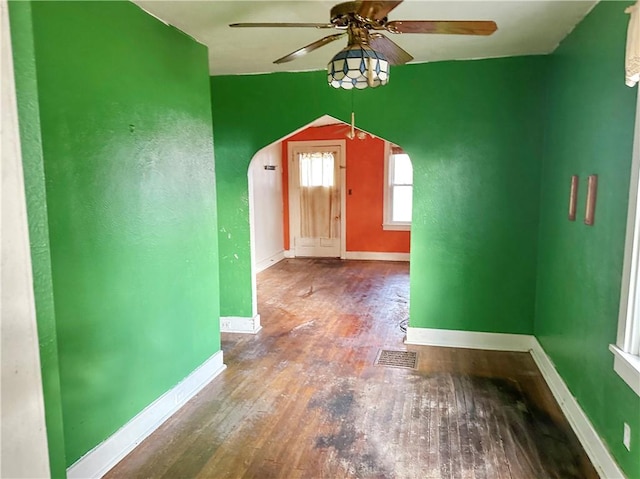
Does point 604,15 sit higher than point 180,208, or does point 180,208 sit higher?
point 604,15

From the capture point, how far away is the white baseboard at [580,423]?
2117 mm

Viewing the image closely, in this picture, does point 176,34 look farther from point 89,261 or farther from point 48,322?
point 48,322

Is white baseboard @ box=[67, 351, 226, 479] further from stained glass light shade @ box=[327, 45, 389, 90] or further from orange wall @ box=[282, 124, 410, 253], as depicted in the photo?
orange wall @ box=[282, 124, 410, 253]

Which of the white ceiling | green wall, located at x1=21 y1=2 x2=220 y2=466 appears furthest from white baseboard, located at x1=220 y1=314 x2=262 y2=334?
the white ceiling

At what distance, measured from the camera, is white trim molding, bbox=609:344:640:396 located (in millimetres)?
1809

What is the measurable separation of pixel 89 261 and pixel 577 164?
2.83 metres

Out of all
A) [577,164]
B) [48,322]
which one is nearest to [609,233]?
[577,164]

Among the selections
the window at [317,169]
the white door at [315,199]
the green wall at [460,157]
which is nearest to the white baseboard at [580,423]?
the green wall at [460,157]

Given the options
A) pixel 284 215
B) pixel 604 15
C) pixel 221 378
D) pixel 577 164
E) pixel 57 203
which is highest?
pixel 604 15

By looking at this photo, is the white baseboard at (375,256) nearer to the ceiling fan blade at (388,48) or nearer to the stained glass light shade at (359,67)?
the ceiling fan blade at (388,48)

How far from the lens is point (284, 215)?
8406 mm

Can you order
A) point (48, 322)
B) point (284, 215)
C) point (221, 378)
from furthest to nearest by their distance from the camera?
point (284, 215), point (221, 378), point (48, 322)

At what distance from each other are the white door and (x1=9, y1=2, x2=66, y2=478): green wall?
271 inches

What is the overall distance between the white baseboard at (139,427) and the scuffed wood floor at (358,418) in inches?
2.2
